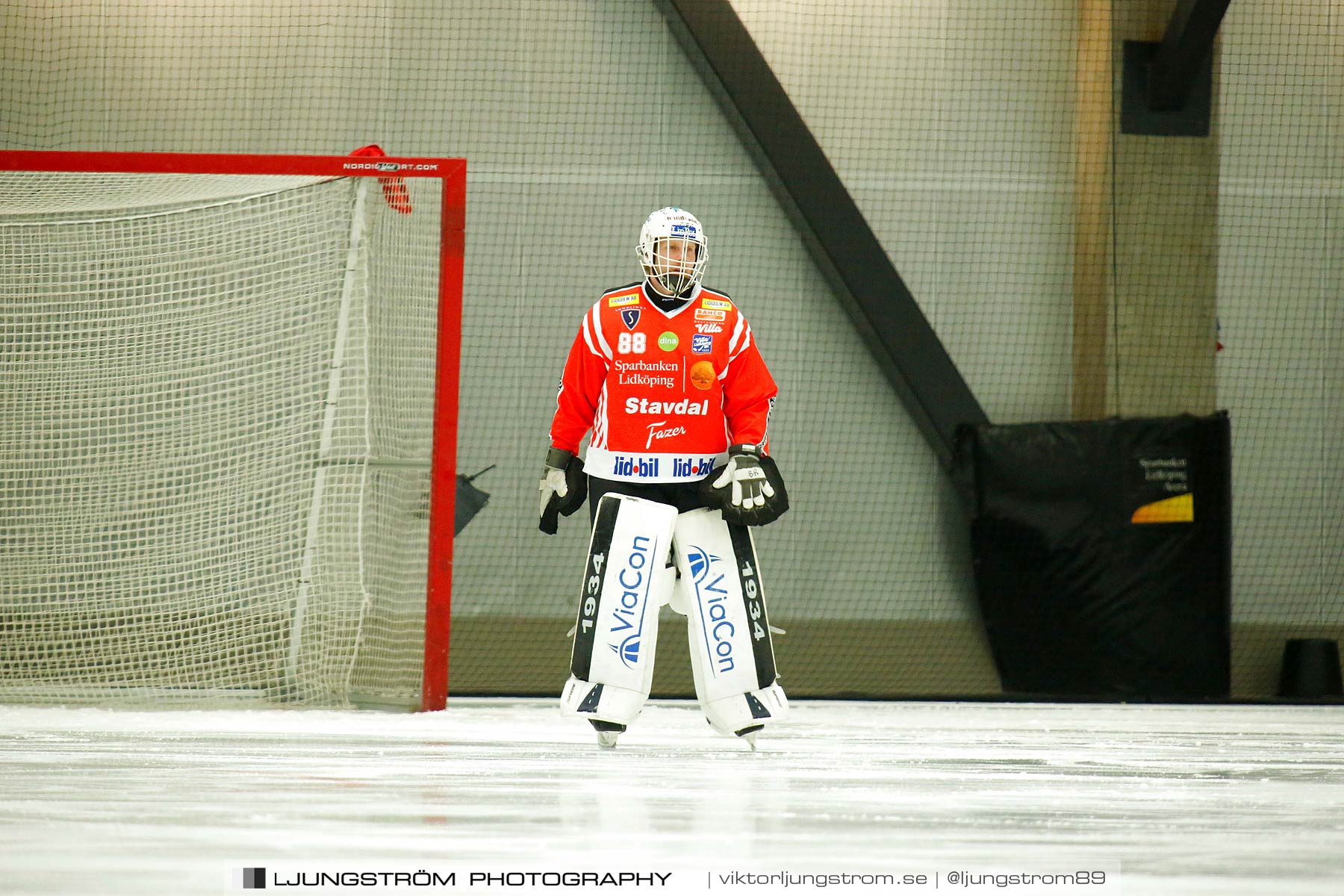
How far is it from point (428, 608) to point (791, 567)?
2.63 m

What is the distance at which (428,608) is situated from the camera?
4574 millimetres

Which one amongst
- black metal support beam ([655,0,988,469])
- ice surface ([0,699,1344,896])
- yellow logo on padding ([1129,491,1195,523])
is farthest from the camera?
black metal support beam ([655,0,988,469])

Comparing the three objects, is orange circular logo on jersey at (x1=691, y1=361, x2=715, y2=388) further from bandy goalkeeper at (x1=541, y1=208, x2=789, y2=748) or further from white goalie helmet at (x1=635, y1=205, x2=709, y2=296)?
white goalie helmet at (x1=635, y1=205, x2=709, y2=296)

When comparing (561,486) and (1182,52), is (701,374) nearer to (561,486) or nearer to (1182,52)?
(561,486)

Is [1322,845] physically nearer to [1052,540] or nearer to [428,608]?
[428,608]

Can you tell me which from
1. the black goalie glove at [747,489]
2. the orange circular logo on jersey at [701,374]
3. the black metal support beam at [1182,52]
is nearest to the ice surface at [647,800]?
the black goalie glove at [747,489]

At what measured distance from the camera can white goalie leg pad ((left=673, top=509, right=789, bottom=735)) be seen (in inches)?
139

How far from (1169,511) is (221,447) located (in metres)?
4.39

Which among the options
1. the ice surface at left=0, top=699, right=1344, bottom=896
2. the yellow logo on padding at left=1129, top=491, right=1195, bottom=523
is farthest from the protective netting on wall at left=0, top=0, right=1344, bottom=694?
the ice surface at left=0, top=699, right=1344, bottom=896

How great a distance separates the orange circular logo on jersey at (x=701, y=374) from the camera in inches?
143

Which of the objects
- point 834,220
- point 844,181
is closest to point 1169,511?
point 834,220

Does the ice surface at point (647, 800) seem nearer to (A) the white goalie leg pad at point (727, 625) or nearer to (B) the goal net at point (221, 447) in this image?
(A) the white goalie leg pad at point (727, 625)

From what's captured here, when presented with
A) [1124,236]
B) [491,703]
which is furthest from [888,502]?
[491,703]

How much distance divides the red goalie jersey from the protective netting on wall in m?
3.04
